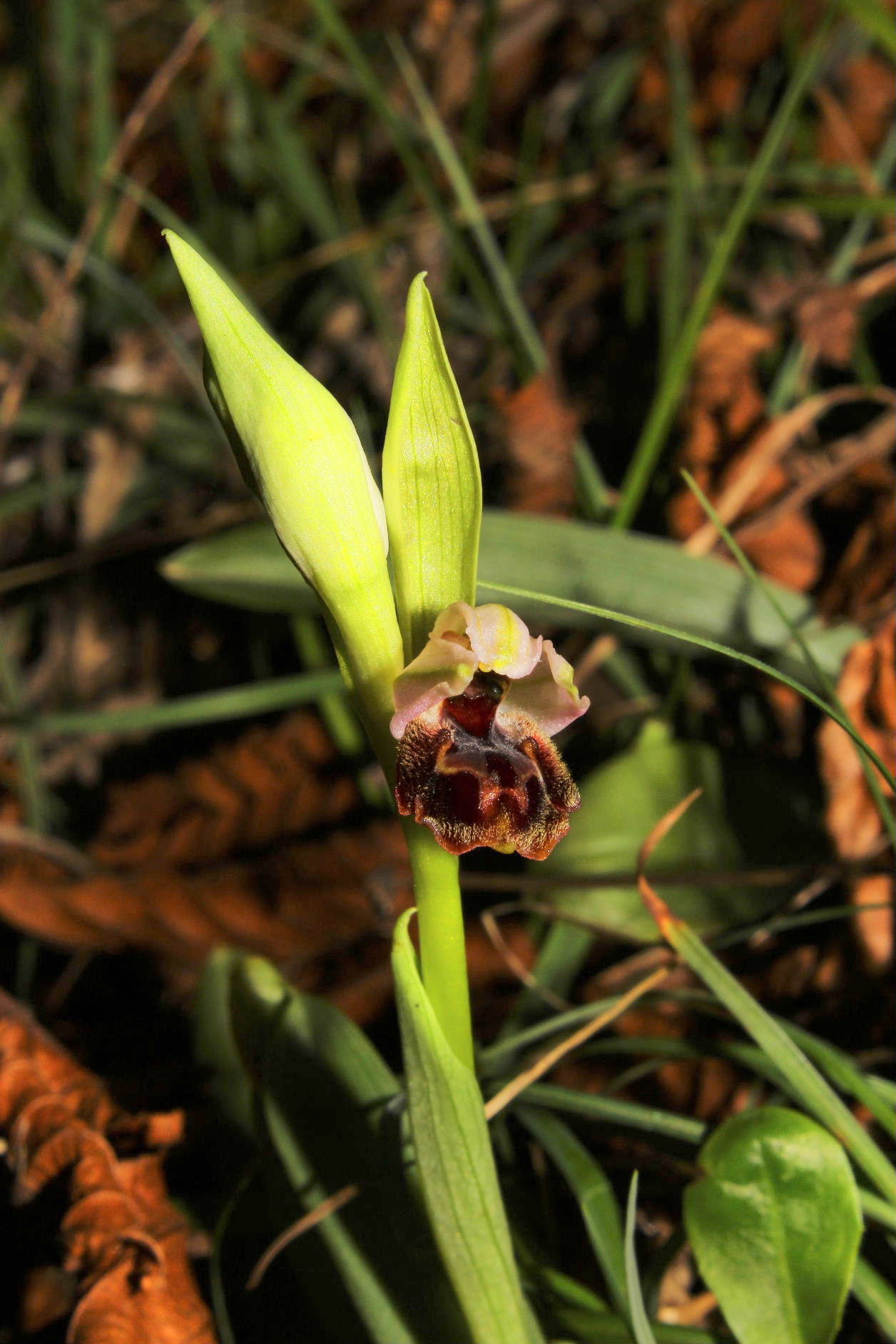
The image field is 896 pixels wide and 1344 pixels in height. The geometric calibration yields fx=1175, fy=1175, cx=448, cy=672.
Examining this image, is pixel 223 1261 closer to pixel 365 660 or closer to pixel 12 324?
pixel 365 660

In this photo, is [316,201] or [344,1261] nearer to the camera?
[344,1261]

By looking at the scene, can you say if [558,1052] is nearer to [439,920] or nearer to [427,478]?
[439,920]

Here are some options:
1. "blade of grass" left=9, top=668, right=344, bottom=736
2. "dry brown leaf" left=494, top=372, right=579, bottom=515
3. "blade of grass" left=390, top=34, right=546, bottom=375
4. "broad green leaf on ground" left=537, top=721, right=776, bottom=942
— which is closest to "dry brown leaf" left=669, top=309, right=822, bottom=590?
"dry brown leaf" left=494, top=372, right=579, bottom=515

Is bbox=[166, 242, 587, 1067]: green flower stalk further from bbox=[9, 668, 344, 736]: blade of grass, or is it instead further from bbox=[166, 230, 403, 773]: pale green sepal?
bbox=[9, 668, 344, 736]: blade of grass

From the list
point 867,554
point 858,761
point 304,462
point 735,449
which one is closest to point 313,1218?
point 304,462

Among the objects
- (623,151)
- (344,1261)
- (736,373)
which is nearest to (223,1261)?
(344,1261)
